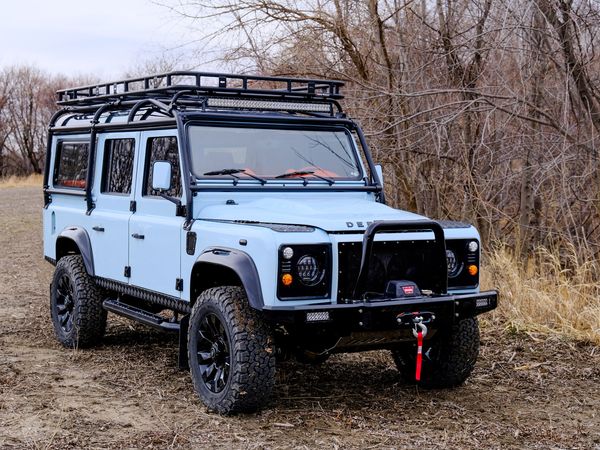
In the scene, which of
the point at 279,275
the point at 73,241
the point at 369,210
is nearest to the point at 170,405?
the point at 279,275

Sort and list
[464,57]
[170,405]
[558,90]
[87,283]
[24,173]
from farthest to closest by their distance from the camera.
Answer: [24,173]
[464,57]
[558,90]
[87,283]
[170,405]

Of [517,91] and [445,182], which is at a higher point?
[517,91]

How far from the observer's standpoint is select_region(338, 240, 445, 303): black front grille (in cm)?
548

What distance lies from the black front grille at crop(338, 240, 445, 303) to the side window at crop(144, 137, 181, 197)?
5.24ft

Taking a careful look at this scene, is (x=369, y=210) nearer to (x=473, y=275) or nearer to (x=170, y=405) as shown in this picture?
(x=473, y=275)

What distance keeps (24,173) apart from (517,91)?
39.1 metres

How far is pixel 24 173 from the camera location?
45.5 metres

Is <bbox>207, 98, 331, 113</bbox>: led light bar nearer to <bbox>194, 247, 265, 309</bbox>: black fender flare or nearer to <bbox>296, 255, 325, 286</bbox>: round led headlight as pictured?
<bbox>194, 247, 265, 309</bbox>: black fender flare

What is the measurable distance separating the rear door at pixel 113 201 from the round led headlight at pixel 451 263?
2.56 metres

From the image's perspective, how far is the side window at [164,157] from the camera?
6.59m

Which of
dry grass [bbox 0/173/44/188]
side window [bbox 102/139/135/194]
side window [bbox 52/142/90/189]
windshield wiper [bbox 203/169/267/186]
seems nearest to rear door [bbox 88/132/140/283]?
side window [bbox 102/139/135/194]

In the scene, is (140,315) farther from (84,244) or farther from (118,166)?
(118,166)

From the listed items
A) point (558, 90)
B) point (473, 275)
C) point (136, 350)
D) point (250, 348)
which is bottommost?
point (136, 350)

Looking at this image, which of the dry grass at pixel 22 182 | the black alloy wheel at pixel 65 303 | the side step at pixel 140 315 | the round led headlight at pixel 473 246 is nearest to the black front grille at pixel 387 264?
the round led headlight at pixel 473 246
